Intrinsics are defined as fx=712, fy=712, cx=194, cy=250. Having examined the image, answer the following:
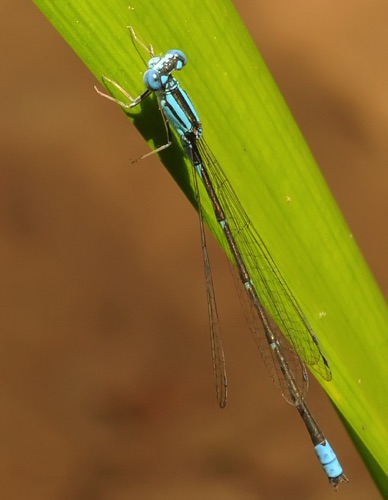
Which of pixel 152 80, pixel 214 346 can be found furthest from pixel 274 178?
pixel 214 346

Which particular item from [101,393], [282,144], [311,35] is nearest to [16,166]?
[101,393]

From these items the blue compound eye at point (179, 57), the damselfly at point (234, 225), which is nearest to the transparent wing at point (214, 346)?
the damselfly at point (234, 225)

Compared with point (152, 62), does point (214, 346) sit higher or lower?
lower

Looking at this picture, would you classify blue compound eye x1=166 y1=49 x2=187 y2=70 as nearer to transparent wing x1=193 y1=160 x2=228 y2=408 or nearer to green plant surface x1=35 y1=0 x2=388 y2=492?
green plant surface x1=35 y1=0 x2=388 y2=492

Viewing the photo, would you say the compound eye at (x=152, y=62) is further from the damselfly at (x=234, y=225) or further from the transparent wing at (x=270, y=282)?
the transparent wing at (x=270, y=282)

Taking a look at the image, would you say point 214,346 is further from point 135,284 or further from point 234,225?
point 135,284

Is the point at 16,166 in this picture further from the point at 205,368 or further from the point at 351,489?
the point at 351,489
